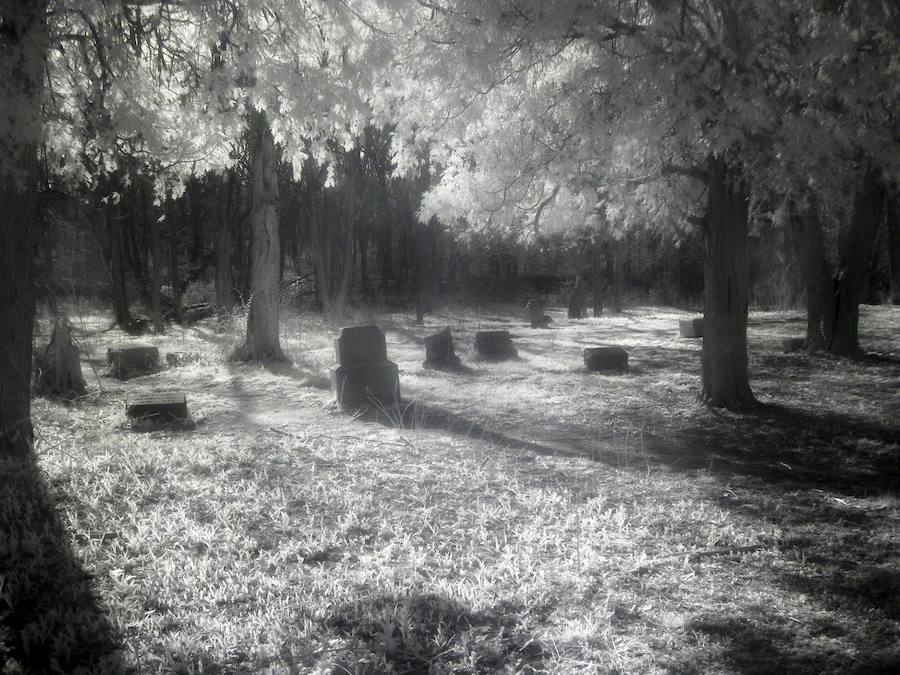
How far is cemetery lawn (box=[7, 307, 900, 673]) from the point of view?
123 inches

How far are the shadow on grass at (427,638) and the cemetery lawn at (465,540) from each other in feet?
0.04

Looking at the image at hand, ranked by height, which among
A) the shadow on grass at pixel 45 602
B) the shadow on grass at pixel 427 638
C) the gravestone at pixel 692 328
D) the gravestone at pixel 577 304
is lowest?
the shadow on grass at pixel 427 638

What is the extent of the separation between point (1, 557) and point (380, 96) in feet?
20.4

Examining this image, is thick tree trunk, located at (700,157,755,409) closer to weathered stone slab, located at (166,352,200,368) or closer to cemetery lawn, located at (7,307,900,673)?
cemetery lawn, located at (7,307,900,673)

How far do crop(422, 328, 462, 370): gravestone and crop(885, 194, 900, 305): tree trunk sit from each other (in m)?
14.0

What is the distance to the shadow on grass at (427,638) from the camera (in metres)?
2.97

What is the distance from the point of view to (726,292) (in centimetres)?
844

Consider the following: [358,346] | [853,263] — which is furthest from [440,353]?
[853,263]

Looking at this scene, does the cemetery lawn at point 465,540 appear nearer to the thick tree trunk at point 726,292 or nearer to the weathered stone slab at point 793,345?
the thick tree trunk at point 726,292

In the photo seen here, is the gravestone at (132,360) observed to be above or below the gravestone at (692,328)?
below

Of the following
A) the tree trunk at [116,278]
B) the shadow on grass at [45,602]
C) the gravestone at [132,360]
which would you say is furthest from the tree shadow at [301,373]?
the tree trunk at [116,278]

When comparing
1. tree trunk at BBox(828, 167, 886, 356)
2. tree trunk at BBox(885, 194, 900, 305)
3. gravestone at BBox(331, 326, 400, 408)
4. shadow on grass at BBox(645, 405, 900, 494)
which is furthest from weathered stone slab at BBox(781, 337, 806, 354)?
tree trunk at BBox(885, 194, 900, 305)

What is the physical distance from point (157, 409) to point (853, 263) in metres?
11.2

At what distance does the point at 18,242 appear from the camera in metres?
5.68
